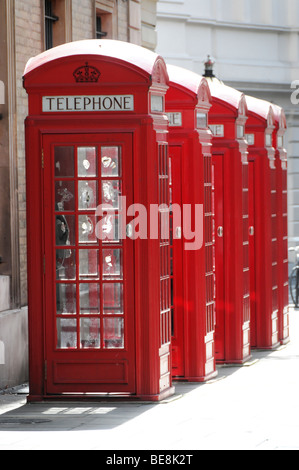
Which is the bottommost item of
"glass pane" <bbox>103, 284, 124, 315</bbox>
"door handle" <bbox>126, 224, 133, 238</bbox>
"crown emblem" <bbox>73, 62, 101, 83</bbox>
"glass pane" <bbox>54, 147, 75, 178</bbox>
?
"glass pane" <bbox>103, 284, 124, 315</bbox>

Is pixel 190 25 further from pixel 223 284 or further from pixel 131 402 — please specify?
pixel 131 402

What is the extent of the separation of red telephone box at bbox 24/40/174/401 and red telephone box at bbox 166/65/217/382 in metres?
0.82

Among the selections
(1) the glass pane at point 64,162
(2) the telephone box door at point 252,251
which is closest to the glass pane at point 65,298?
(1) the glass pane at point 64,162

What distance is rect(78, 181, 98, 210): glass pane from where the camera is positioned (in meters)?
9.57

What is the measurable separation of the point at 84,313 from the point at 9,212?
2.24 meters

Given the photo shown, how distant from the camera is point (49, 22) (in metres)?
13.2

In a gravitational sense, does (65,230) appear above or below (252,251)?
above

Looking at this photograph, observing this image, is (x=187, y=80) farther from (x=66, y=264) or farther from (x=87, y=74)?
(x=66, y=264)

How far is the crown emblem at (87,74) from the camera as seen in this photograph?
9.45 meters

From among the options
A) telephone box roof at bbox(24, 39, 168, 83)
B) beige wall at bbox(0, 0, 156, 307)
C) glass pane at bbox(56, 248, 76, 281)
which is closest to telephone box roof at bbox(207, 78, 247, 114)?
beige wall at bbox(0, 0, 156, 307)

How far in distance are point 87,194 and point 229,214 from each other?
267 centimetres

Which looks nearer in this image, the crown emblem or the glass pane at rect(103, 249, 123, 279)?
the crown emblem

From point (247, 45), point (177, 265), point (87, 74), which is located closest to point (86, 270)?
point (177, 265)

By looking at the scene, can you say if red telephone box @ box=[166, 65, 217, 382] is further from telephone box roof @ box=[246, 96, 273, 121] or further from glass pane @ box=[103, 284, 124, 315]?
telephone box roof @ box=[246, 96, 273, 121]
